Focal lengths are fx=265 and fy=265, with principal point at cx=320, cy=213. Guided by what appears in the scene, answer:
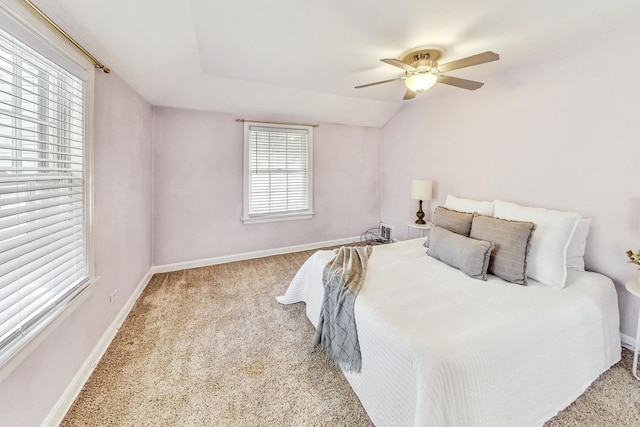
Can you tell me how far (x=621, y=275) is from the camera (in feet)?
6.95

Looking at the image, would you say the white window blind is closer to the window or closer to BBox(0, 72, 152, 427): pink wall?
BBox(0, 72, 152, 427): pink wall

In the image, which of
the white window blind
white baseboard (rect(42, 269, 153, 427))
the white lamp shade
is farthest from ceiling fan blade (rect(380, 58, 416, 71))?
white baseboard (rect(42, 269, 153, 427))

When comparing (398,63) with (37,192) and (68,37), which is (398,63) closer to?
(68,37)

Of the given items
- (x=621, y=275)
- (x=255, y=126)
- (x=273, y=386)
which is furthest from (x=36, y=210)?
(x=621, y=275)

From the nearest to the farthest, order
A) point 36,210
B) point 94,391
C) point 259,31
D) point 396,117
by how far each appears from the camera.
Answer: point 36,210 → point 94,391 → point 259,31 → point 396,117

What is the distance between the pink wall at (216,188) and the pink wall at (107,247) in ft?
0.75

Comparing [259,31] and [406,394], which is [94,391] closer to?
[406,394]

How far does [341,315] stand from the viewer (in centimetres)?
178

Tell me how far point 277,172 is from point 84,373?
10.0 feet

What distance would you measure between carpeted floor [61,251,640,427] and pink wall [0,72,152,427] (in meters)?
0.22

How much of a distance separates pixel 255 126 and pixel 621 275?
4.19m

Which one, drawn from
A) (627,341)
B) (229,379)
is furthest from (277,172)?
(627,341)

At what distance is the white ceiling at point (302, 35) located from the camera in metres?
1.76

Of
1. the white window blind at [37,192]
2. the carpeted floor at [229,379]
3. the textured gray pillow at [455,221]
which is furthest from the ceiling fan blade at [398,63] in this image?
the carpeted floor at [229,379]
